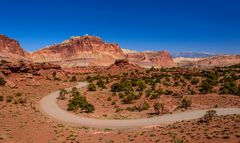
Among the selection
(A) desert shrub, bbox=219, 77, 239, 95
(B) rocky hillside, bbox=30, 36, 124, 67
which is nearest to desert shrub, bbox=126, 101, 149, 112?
(A) desert shrub, bbox=219, 77, 239, 95

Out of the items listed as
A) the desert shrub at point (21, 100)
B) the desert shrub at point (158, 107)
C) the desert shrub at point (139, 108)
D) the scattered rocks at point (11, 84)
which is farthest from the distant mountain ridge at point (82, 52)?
the desert shrub at point (158, 107)

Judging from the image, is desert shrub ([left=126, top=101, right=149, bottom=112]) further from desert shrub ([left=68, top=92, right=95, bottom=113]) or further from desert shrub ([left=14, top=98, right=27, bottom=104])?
desert shrub ([left=14, top=98, right=27, bottom=104])

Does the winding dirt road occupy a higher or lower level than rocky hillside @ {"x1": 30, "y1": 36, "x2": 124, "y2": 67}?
lower

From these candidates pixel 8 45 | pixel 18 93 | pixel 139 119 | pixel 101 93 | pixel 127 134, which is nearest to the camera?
pixel 127 134

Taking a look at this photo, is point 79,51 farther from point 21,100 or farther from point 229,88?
point 229,88

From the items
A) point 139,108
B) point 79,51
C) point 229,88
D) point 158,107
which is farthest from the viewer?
point 79,51

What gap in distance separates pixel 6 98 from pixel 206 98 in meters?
23.3

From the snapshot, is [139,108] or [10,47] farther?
[10,47]

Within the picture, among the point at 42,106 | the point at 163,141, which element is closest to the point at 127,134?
the point at 163,141

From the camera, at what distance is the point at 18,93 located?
128ft

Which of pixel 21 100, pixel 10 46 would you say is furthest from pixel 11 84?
pixel 10 46

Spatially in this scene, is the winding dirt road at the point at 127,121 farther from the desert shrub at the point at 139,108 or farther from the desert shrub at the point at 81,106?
the desert shrub at the point at 139,108

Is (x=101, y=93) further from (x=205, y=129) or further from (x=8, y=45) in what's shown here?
(x=8, y=45)

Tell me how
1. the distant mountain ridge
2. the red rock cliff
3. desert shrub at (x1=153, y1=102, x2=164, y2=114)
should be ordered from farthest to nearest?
the distant mountain ridge, the red rock cliff, desert shrub at (x1=153, y1=102, x2=164, y2=114)
